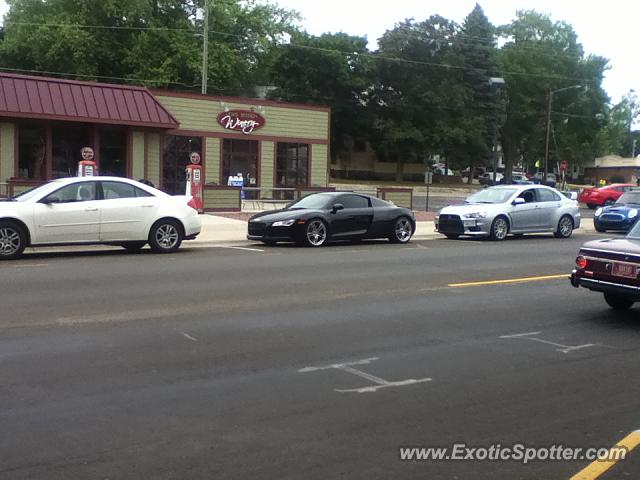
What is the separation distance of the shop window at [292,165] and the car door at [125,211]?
19204 mm

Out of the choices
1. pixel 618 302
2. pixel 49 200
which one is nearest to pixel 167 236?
pixel 49 200

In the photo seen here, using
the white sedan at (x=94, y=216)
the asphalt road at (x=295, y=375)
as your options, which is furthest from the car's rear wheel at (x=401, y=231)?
the asphalt road at (x=295, y=375)

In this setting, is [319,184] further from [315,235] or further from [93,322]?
[93,322]

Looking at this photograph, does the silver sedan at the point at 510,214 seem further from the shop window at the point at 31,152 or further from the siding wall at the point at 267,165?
the shop window at the point at 31,152

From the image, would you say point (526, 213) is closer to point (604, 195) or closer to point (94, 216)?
point (94, 216)

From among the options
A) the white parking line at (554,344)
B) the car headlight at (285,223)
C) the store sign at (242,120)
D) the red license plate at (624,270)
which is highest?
the store sign at (242,120)

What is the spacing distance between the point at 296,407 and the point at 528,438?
5.51 ft

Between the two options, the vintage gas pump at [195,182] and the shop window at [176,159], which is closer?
the vintage gas pump at [195,182]

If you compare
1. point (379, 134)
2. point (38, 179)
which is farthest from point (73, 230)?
point (379, 134)

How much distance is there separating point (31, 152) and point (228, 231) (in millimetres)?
10657

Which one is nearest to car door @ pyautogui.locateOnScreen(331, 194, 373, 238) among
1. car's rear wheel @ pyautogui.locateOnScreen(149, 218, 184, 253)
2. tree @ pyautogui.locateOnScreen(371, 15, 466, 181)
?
car's rear wheel @ pyautogui.locateOnScreen(149, 218, 184, 253)

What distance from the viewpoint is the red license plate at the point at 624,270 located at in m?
8.90

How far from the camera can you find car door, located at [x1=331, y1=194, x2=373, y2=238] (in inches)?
716

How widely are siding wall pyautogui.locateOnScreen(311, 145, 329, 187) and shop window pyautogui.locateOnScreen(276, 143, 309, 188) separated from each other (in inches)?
11.8
